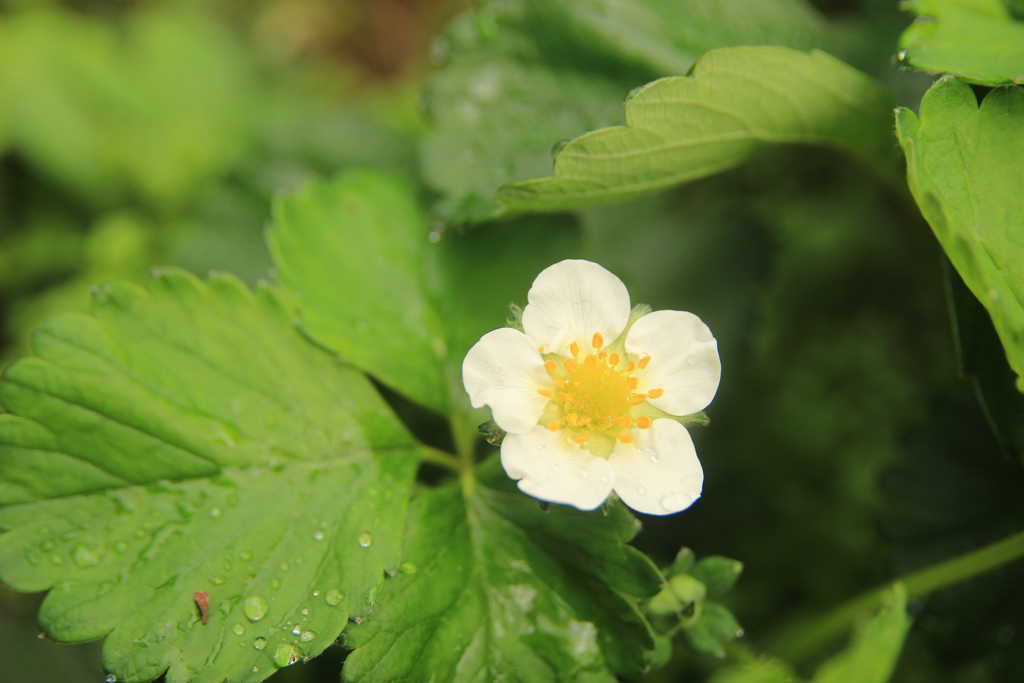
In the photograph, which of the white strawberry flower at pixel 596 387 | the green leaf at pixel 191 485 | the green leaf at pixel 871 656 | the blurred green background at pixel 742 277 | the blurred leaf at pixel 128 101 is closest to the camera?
the green leaf at pixel 871 656

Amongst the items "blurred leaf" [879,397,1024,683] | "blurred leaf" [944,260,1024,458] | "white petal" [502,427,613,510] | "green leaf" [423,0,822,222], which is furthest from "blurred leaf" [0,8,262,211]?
"blurred leaf" [879,397,1024,683]

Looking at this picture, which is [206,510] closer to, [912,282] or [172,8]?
[912,282]

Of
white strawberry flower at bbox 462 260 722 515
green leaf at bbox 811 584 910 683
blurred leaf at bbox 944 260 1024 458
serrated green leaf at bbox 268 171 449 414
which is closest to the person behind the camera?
green leaf at bbox 811 584 910 683

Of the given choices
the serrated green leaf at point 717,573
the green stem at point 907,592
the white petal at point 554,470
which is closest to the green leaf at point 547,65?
the white petal at point 554,470

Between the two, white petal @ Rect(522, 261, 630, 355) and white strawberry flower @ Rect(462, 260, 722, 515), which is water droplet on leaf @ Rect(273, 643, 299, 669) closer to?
white strawberry flower @ Rect(462, 260, 722, 515)

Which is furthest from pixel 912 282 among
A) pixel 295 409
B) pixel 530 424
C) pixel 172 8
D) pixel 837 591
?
pixel 172 8

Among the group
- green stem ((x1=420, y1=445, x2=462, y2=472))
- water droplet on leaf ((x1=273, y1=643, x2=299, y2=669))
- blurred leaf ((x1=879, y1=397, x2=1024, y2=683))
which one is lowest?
blurred leaf ((x1=879, y1=397, x2=1024, y2=683))

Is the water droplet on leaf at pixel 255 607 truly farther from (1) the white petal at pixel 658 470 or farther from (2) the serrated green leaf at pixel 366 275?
(1) the white petal at pixel 658 470

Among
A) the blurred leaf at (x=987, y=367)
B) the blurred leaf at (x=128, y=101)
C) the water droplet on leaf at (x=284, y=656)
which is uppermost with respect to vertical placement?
the blurred leaf at (x=128, y=101)
